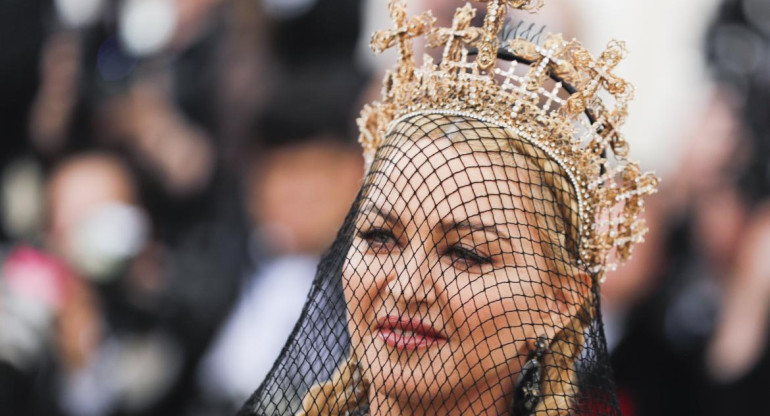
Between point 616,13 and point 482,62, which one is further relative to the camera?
point 616,13

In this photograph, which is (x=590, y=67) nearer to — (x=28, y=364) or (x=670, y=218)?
(x=670, y=218)

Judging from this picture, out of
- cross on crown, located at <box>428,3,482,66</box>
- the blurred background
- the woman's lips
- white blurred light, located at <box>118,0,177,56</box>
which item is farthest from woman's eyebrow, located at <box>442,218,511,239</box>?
white blurred light, located at <box>118,0,177,56</box>

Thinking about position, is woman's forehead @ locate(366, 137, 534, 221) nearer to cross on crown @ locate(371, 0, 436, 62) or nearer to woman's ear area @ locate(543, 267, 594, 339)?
woman's ear area @ locate(543, 267, 594, 339)

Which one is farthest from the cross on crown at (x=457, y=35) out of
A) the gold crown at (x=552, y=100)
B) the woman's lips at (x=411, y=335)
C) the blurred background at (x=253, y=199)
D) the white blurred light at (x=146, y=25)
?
the white blurred light at (x=146, y=25)

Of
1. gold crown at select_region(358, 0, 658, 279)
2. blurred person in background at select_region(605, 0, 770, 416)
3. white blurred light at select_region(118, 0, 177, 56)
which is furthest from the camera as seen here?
white blurred light at select_region(118, 0, 177, 56)

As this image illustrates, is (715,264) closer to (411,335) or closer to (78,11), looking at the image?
(411,335)

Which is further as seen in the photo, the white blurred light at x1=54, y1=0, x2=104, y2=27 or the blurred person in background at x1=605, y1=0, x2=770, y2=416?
the white blurred light at x1=54, y1=0, x2=104, y2=27

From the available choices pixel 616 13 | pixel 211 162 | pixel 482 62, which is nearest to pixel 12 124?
pixel 211 162

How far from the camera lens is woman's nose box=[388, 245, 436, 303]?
7.10 feet

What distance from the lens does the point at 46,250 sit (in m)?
5.08

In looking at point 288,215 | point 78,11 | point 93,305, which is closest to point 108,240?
point 93,305

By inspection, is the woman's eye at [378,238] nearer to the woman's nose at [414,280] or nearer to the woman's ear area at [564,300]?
the woman's nose at [414,280]

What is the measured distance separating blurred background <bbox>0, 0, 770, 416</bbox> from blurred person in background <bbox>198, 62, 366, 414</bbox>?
1cm

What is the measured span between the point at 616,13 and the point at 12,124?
3.55 m
